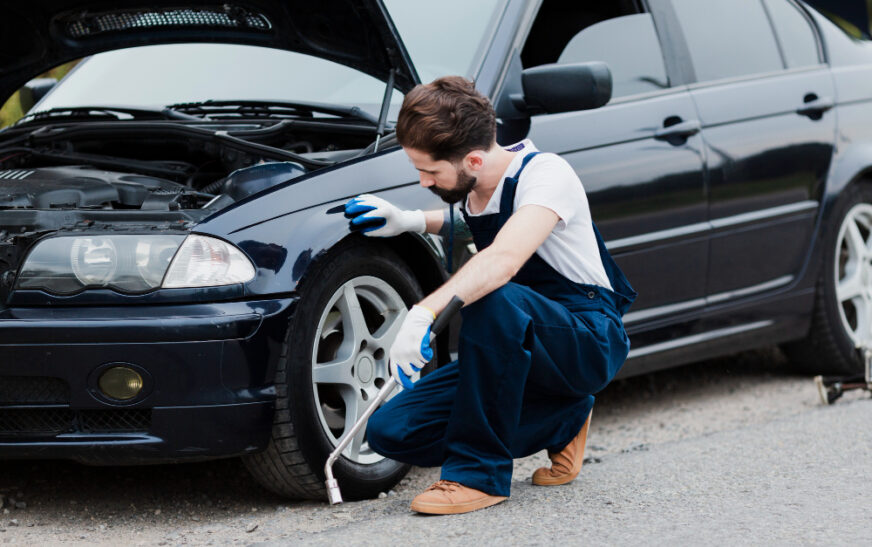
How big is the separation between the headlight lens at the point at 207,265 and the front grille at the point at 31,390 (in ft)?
1.29

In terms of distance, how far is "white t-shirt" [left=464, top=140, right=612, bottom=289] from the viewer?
326 centimetres

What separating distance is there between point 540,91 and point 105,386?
1.61 metres

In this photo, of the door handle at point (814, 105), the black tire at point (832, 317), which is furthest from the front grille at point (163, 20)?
the black tire at point (832, 317)

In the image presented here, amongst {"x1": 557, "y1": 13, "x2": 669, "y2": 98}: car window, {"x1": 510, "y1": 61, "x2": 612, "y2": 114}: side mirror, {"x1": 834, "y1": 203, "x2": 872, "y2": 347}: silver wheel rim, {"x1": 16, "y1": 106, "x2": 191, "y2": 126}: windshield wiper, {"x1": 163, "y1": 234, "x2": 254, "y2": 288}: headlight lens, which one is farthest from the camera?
{"x1": 834, "y1": 203, "x2": 872, "y2": 347}: silver wheel rim

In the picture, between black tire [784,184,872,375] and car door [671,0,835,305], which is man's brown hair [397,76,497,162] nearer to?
car door [671,0,835,305]

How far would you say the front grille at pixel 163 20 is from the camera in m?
4.32

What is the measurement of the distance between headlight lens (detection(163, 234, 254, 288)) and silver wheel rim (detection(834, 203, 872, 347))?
9.92 feet

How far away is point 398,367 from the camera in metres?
3.06

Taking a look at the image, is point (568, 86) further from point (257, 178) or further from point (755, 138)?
point (755, 138)

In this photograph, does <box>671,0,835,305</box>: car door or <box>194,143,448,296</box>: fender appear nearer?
<box>194,143,448,296</box>: fender

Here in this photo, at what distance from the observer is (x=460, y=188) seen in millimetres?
3350

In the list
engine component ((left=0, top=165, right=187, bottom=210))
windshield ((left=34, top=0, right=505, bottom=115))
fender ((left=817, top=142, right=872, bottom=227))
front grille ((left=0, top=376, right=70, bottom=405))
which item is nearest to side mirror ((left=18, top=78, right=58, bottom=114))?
windshield ((left=34, top=0, right=505, bottom=115))

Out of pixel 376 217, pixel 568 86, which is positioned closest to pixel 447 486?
pixel 376 217

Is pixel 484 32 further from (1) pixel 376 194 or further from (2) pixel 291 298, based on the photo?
(2) pixel 291 298
